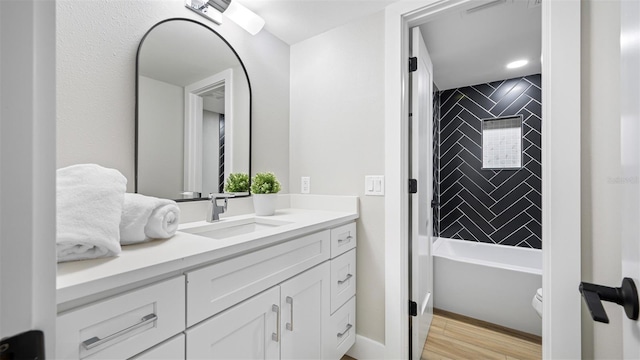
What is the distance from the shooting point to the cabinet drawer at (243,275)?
2.55ft

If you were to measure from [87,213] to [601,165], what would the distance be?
169 centimetres

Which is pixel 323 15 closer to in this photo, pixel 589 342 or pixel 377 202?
pixel 377 202

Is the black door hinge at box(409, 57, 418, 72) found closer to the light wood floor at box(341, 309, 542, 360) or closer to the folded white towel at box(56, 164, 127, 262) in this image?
the folded white towel at box(56, 164, 127, 262)

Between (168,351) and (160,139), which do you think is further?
(160,139)

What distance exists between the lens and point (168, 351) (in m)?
0.71

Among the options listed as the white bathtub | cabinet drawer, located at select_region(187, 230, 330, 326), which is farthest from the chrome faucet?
the white bathtub

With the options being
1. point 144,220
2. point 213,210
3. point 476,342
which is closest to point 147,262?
point 144,220

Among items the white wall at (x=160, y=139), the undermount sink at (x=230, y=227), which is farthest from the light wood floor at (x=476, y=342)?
the white wall at (x=160, y=139)

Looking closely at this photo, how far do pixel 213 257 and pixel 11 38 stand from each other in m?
0.68

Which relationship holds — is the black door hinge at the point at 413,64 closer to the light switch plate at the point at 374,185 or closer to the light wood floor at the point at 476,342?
the light switch plate at the point at 374,185

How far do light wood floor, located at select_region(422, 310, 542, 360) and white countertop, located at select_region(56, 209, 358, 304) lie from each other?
Result: 1502mm

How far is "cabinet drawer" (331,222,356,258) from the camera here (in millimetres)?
1435

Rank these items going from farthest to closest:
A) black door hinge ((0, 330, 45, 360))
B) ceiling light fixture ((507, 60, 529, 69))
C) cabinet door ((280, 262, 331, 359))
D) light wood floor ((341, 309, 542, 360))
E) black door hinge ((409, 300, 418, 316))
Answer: ceiling light fixture ((507, 60, 529, 69)) < light wood floor ((341, 309, 542, 360)) < black door hinge ((409, 300, 418, 316)) < cabinet door ((280, 262, 331, 359)) < black door hinge ((0, 330, 45, 360))

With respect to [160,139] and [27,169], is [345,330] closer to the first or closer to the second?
[160,139]
